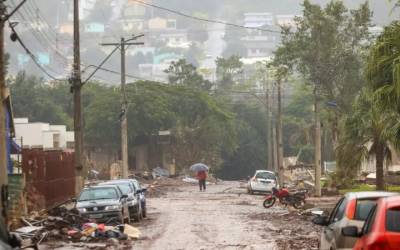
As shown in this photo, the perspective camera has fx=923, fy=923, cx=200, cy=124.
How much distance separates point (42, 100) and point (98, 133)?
10611 millimetres

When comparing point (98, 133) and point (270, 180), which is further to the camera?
point (98, 133)

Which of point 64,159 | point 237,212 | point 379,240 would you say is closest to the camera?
point 379,240

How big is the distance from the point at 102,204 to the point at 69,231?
3773mm

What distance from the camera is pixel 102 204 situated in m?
30.2

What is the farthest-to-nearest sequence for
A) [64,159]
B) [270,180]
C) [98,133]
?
[98,133] < [270,180] < [64,159]

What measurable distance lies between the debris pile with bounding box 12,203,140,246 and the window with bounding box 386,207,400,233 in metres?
12.9

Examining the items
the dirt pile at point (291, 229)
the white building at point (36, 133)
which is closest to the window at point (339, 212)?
the dirt pile at point (291, 229)

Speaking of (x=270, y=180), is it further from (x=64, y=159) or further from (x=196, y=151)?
(x=196, y=151)

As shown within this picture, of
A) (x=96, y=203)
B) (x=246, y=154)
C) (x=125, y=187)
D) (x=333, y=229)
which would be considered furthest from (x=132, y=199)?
(x=246, y=154)

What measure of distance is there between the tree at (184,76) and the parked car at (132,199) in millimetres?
71121

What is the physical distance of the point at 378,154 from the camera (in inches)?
1549

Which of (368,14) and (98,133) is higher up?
(368,14)

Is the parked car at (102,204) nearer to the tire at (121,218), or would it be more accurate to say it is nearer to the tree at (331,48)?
the tire at (121,218)

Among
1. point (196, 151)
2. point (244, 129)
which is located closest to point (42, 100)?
point (196, 151)
